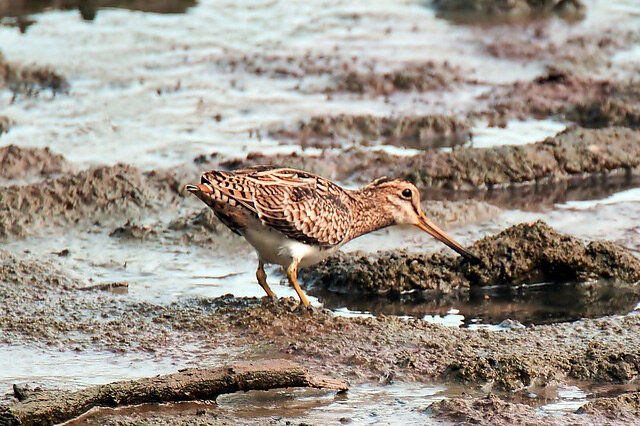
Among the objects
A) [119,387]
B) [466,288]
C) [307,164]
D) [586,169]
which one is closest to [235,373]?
[119,387]

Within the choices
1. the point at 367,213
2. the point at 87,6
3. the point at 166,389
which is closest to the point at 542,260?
the point at 367,213

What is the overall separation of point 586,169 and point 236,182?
4358mm

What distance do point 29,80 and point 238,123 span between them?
2.66 m

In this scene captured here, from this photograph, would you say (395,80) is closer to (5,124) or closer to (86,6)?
(5,124)

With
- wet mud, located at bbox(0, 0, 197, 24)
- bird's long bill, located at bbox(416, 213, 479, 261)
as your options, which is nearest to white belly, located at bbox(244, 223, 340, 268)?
bird's long bill, located at bbox(416, 213, 479, 261)

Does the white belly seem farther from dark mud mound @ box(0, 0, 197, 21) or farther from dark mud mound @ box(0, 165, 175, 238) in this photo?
dark mud mound @ box(0, 0, 197, 21)

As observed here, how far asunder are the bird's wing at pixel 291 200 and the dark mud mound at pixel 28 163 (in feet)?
10.2

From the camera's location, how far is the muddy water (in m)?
5.87

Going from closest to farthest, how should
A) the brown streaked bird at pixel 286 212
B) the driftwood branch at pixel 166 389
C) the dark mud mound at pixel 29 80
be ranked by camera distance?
the driftwood branch at pixel 166 389 → the brown streaked bird at pixel 286 212 → the dark mud mound at pixel 29 80

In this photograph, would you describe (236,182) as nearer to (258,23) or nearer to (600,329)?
(600,329)

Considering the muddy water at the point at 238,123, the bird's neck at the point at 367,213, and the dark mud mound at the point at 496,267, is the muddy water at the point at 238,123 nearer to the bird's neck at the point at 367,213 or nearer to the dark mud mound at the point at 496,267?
the dark mud mound at the point at 496,267

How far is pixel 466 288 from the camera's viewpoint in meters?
7.32

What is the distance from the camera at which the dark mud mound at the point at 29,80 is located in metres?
11.9

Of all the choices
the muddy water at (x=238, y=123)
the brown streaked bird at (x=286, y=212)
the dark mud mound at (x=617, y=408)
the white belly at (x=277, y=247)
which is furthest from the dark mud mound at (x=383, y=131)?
the dark mud mound at (x=617, y=408)
